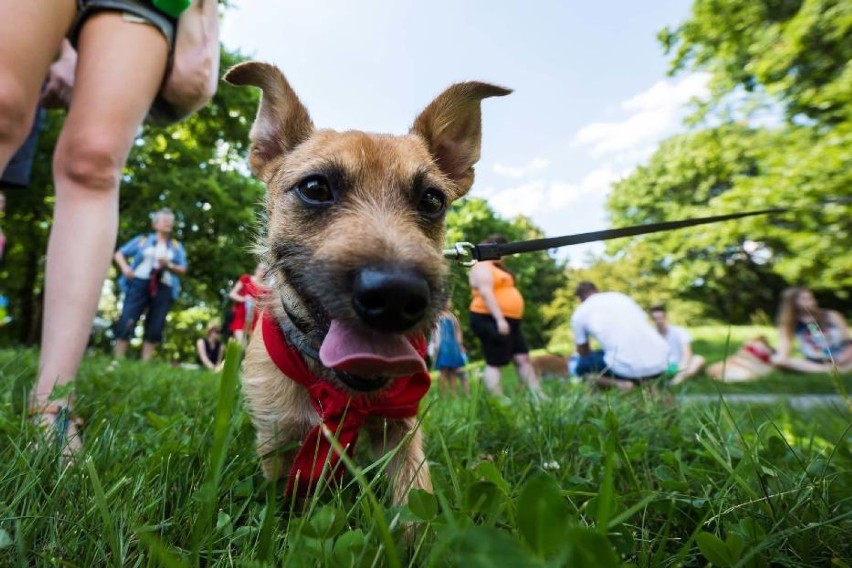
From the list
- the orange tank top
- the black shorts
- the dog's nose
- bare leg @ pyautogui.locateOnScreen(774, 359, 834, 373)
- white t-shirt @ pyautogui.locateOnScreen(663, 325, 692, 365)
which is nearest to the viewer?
the dog's nose

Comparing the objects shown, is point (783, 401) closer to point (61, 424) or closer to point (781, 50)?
point (61, 424)

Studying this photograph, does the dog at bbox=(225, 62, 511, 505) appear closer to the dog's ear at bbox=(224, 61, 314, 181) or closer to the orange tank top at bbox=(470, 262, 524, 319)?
the dog's ear at bbox=(224, 61, 314, 181)

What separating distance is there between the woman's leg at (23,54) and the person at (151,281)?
8.13m

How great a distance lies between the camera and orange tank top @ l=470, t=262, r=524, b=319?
850 cm

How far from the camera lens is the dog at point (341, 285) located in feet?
5.04

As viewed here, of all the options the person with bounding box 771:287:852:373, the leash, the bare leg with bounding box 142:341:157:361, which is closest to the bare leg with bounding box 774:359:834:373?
the person with bounding box 771:287:852:373

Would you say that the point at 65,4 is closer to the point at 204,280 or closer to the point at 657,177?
the point at 204,280

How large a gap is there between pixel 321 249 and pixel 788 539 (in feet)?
5.21

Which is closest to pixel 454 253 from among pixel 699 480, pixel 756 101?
pixel 699 480

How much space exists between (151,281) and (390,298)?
9.82 meters

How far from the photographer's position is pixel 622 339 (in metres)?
7.05

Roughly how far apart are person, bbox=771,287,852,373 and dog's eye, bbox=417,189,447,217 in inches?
428

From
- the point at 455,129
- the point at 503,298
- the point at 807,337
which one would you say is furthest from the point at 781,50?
the point at 455,129

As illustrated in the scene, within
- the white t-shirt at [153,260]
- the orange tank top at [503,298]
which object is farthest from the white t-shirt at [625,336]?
the white t-shirt at [153,260]
